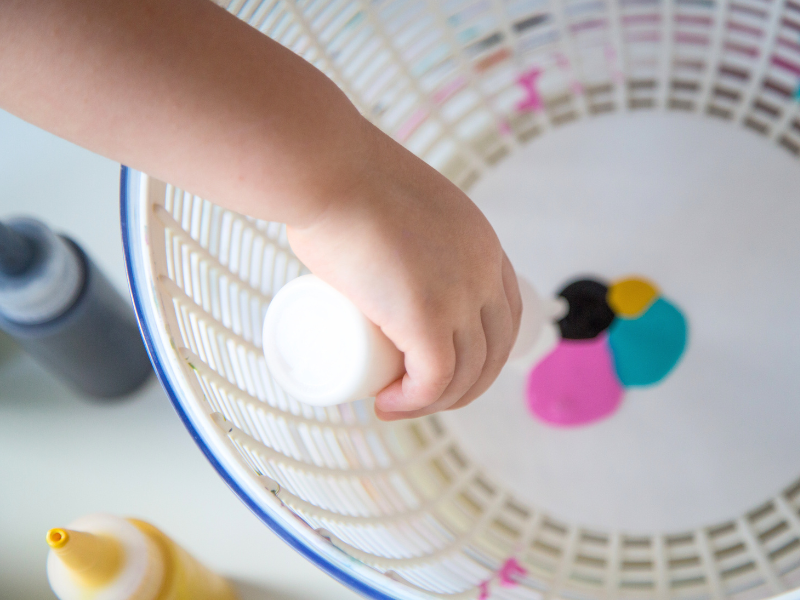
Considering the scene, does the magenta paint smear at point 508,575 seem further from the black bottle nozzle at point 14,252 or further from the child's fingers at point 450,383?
the black bottle nozzle at point 14,252

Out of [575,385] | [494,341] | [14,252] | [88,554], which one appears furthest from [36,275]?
[575,385]

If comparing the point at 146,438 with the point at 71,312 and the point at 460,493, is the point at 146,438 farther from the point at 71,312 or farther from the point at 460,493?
the point at 460,493

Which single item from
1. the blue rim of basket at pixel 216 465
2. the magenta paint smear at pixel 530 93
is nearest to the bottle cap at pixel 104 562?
the blue rim of basket at pixel 216 465

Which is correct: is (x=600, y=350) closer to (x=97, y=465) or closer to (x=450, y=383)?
(x=450, y=383)

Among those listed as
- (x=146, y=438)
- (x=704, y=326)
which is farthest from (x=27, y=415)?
(x=704, y=326)

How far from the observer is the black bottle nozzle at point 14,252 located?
1.20 ft

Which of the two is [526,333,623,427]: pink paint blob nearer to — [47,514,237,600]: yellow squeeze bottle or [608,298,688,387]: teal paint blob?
[608,298,688,387]: teal paint blob

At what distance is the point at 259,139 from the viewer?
0.23 meters

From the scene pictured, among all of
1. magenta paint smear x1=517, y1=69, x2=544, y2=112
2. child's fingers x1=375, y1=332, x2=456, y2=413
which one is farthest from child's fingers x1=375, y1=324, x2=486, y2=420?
magenta paint smear x1=517, y1=69, x2=544, y2=112

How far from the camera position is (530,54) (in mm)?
533

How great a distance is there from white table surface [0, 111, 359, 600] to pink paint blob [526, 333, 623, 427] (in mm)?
198

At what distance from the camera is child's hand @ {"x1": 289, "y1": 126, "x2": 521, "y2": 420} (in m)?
0.27

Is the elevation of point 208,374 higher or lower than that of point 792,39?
lower

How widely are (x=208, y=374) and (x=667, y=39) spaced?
451 millimetres
